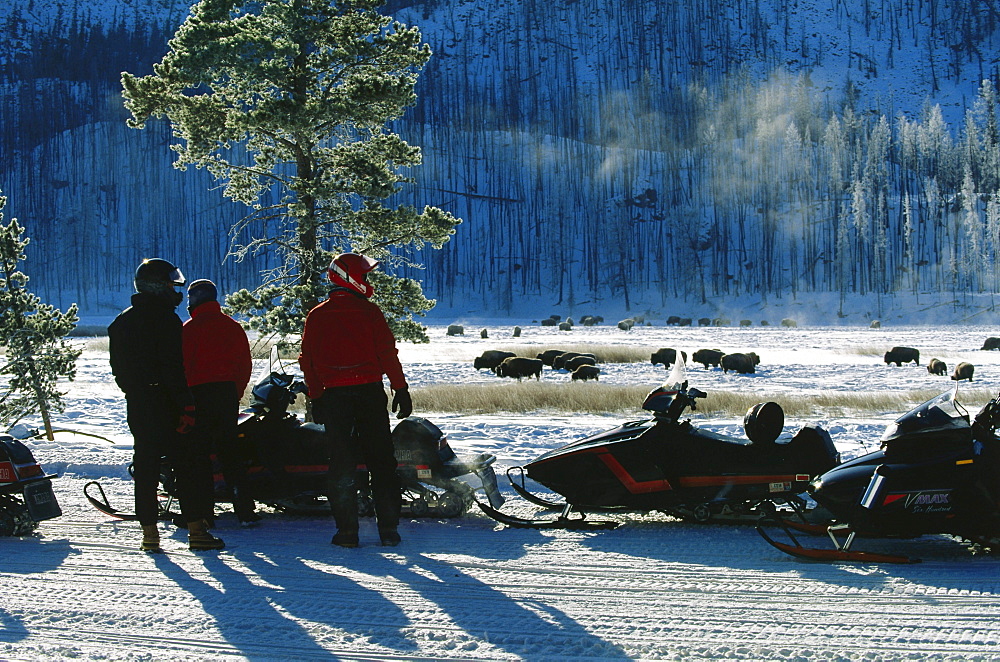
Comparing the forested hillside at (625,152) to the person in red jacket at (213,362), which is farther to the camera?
the forested hillside at (625,152)

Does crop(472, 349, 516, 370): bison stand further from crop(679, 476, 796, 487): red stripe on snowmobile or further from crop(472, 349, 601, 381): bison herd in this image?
crop(679, 476, 796, 487): red stripe on snowmobile

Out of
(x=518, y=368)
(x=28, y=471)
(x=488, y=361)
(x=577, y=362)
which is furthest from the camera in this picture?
(x=488, y=361)

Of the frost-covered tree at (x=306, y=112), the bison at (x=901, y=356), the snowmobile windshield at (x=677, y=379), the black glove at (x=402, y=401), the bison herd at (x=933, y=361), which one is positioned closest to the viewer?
the black glove at (x=402, y=401)

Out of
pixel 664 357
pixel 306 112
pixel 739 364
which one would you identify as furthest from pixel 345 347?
pixel 664 357

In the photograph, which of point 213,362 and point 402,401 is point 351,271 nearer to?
point 402,401

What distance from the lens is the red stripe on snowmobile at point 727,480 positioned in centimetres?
573

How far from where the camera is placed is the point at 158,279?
5691 millimetres

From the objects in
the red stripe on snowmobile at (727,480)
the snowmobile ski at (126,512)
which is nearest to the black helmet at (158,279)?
the snowmobile ski at (126,512)

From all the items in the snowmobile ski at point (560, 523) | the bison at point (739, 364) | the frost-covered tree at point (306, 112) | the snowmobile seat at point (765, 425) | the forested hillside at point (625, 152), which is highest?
the forested hillside at point (625, 152)

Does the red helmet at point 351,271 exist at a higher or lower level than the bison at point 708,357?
higher

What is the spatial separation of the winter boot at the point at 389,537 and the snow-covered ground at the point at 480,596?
86 mm

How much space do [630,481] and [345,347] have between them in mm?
2144

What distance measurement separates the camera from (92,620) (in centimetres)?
419

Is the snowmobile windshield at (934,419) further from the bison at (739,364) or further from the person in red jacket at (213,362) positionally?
the bison at (739,364)
